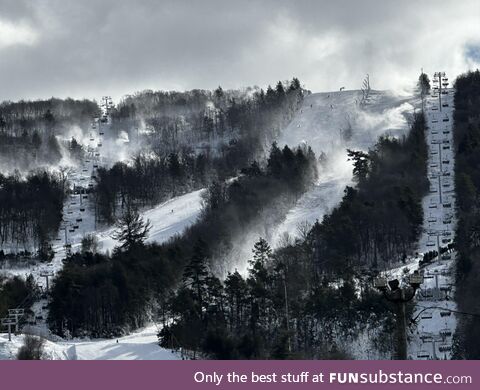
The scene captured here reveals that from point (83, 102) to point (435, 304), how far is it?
11718cm

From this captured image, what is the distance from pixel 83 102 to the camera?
183m

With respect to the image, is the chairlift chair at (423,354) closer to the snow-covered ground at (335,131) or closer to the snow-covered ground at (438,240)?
the snow-covered ground at (438,240)

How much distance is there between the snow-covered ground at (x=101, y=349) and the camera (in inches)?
2368

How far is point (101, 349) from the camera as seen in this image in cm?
6706

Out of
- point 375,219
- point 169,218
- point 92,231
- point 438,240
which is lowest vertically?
point 438,240

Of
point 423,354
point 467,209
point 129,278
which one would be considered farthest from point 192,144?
point 423,354

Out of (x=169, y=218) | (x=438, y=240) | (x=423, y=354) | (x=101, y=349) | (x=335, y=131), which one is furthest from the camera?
(x=335, y=131)

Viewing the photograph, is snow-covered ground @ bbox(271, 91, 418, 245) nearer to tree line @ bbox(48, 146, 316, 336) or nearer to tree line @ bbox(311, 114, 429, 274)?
tree line @ bbox(311, 114, 429, 274)

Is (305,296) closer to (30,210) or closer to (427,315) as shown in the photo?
(427,315)

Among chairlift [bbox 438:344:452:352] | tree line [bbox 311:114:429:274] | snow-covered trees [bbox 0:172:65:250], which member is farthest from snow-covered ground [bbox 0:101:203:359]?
tree line [bbox 311:114:429:274]

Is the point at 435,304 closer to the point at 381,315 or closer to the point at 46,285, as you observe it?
the point at 381,315

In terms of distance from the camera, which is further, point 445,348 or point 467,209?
point 467,209

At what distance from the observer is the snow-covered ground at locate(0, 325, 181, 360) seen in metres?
60.2
